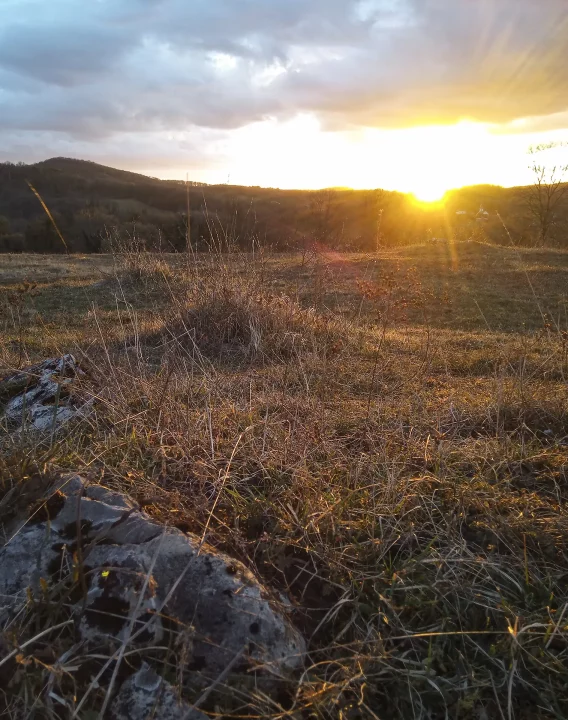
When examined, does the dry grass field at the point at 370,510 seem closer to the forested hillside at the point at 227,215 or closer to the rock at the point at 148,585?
the rock at the point at 148,585

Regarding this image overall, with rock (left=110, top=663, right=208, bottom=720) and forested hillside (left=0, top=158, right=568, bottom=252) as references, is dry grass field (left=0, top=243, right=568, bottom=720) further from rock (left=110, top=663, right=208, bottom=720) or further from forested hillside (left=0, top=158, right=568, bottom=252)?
forested hillside (left=0, top=158, right=568, bottom=252)

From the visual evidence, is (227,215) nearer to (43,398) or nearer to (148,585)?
(43,398)

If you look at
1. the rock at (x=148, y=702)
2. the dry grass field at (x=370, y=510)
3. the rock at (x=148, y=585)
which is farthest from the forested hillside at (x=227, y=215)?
the rock at (x=148, y=702)

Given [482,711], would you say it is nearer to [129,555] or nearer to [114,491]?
[129,555]

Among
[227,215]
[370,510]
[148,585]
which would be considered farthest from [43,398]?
[227,215]

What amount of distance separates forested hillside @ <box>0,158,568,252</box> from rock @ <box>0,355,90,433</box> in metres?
2.06

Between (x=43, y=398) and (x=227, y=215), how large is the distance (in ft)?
22.6

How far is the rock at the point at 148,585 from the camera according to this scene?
138cm

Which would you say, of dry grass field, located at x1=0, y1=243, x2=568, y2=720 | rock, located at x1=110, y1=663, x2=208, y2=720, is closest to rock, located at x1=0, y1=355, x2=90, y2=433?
dry grass field, located at x1=0, y1=243, x2=568, y2=720

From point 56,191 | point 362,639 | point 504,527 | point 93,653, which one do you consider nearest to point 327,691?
point 362,639

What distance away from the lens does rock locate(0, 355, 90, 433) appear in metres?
2.66

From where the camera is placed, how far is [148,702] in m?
1.28

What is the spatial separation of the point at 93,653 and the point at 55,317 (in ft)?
23.2

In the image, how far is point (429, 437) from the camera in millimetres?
2537
